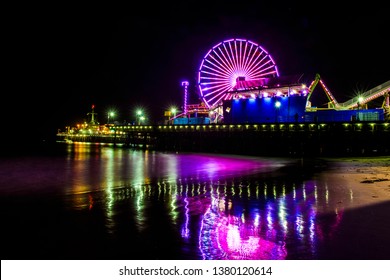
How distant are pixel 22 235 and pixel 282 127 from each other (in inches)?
1324

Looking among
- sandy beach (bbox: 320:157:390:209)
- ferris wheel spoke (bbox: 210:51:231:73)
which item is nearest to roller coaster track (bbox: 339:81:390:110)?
ferris wheel spoke (bbox: 210:51:231:73)

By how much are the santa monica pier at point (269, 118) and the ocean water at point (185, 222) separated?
20.0 metres

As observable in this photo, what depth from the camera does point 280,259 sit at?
6.80m

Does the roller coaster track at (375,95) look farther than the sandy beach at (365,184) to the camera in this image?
Yes

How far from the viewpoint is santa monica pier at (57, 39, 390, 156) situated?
34.9 m

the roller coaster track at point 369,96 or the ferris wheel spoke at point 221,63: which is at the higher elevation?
the ferris wheel spoke at point 221,63

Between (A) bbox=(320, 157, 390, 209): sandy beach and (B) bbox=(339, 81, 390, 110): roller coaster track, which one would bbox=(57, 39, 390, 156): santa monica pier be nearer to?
(B) bbox=(339, 81, 390, 110): roller coaster track

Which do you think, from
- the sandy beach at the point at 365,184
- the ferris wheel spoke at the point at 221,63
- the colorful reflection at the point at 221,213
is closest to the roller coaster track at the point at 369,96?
the ferris wheel spoke at the point at 221,63

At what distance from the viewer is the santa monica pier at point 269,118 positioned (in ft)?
115

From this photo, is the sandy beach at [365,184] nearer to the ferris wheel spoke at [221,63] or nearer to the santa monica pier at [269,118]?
the santa monica pier at [269,118]

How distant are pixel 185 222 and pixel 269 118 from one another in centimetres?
3643

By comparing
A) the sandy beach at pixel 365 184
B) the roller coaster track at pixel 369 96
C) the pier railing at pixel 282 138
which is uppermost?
the roller coaster track at pixel 369 96

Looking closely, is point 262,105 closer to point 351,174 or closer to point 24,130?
point 351,174
